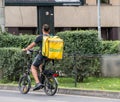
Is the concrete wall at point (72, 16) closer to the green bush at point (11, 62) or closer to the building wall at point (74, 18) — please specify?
the building wall at point (74, 18)

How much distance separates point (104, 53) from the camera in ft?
59.4

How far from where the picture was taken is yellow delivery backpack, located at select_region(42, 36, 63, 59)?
43.8 ft

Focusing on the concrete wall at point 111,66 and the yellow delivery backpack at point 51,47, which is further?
the concrete wall at point 111,66

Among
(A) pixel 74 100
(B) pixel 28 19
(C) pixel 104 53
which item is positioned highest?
(B) pixel 28 19

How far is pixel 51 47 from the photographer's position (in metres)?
13.4

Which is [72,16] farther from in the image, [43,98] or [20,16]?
[43,98]

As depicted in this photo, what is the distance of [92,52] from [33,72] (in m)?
4.40

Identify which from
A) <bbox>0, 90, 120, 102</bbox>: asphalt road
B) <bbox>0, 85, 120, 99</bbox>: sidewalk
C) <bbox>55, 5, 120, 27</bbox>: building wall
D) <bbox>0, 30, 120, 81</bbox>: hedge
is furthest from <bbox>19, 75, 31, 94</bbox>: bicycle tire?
<bbox>55, 5, 120, 27</bbox>: building wall

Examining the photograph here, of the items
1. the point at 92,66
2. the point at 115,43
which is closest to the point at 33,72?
the point at 92,66

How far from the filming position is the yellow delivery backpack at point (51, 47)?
1335 centimetres

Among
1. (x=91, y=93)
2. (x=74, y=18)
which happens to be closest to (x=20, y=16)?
(x=74, y=18)

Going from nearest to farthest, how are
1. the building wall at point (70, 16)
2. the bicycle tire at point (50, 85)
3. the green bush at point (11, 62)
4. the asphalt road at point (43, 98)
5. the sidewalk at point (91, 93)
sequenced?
the asphalt road at point (43, 98)
the sidewalk at point (91, 93)
the bicycle tire at point (50, 85)
the green bush at point (11, 62)
the building wall at point (70, 16)

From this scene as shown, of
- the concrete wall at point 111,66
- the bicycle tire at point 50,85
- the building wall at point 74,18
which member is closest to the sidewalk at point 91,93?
the bicycle tire at point 50,85

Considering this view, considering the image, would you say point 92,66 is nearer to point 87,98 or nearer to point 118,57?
point 118,57
